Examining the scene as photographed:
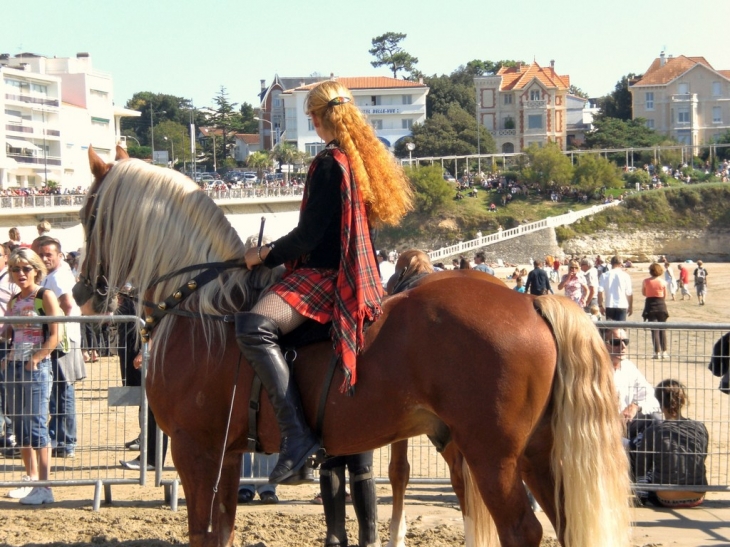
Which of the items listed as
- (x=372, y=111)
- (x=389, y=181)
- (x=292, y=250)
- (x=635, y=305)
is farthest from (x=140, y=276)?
(x=372, y=111)

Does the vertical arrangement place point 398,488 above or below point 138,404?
below

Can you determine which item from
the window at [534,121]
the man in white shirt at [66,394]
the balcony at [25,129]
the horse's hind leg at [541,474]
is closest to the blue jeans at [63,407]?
the man in white shirt at [66,394]

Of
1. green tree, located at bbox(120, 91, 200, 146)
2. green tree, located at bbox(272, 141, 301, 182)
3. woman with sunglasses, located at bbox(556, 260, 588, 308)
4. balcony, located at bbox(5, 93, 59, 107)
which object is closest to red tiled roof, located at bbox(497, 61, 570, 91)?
green tree, located at bbox(272, 141, 301, 182)

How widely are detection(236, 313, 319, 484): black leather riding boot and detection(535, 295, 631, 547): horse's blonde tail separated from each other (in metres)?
1.37

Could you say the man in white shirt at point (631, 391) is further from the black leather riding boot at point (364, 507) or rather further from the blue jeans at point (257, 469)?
the blue jeans at point (257, 469)

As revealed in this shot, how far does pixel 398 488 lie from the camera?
6547 millimetres

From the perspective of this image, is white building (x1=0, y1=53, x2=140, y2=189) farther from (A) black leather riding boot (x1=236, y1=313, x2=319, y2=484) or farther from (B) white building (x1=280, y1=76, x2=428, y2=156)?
(A) black leather riding boot (x1=236, y1=313, x2=319, y2=484)

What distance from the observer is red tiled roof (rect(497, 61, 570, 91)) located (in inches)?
4921

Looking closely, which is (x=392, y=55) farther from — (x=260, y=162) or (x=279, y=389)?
(x=279, y=389)

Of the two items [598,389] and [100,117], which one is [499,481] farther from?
[100,117]

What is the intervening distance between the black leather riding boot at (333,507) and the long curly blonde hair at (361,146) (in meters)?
2.04

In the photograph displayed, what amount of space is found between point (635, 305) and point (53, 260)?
109ft

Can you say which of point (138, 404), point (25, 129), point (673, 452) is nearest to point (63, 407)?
point (138, 404)

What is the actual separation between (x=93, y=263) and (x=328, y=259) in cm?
149
